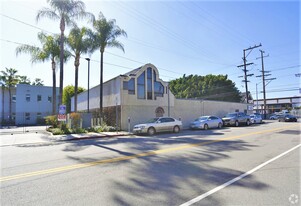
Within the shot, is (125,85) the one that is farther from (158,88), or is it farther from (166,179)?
(166,179)

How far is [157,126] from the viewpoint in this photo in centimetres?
1797

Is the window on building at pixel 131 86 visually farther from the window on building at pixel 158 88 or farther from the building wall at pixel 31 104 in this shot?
the building wall at pixel 31 104

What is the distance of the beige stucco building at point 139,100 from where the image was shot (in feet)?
71.5

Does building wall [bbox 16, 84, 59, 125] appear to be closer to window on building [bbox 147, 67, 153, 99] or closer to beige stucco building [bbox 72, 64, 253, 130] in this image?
beige stucco building [bbox 72, 64, 253, 130]

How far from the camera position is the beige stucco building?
21.8 metres

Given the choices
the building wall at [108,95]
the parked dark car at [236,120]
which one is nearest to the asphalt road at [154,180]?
the building wall at [108,95]

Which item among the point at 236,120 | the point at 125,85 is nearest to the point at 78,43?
the point at 125,85

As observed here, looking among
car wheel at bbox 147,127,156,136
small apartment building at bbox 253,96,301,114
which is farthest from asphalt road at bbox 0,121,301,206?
small apartment building at bbox 253,96,301,114

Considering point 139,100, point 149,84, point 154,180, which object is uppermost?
point 149,84

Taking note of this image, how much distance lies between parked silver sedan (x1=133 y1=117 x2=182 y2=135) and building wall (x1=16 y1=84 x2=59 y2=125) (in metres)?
37.9

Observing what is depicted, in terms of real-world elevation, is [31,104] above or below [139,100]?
above

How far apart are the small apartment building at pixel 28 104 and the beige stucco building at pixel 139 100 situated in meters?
25.6

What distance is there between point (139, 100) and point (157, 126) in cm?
563

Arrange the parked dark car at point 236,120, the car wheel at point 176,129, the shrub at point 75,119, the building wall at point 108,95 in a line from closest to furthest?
the car wheel at point 176,129 < the shrub at point 75,119 < the building wall at point 108,95 < the parked dark car at point 236,120
